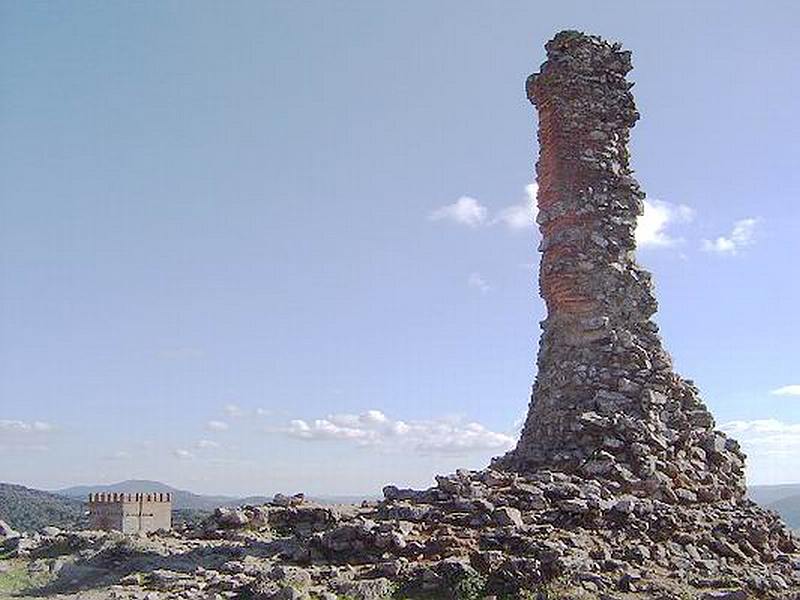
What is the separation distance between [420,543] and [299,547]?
160 centimetres

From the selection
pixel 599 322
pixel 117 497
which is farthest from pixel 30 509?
pixel 599 322

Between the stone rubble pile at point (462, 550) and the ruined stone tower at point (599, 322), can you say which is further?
the ruined stone tower at point (599, 322)

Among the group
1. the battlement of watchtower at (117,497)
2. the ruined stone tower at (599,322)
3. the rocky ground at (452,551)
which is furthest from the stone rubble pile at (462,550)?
the battlement of watchtower at (117,497)

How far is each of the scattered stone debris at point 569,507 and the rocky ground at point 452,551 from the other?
3cm

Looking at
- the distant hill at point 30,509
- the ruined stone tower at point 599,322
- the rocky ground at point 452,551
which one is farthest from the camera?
the distant hill at point 30,509

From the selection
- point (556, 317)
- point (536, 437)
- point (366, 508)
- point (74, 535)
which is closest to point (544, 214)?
point (556, 317)

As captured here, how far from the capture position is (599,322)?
1376cm

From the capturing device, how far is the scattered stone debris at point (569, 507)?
948 centimetres

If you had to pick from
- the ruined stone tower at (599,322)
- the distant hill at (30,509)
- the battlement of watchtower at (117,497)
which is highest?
the ruined stone tower at (599,322)

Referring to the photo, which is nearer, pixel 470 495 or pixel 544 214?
pixel 470 495

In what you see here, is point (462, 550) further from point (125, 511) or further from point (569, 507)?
point (125, 511)

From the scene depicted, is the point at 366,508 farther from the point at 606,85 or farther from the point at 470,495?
the point at 606,85

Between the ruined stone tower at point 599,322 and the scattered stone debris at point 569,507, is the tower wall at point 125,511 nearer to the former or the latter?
the scattered stone debris at point 569,507

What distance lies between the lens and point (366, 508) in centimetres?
1261
